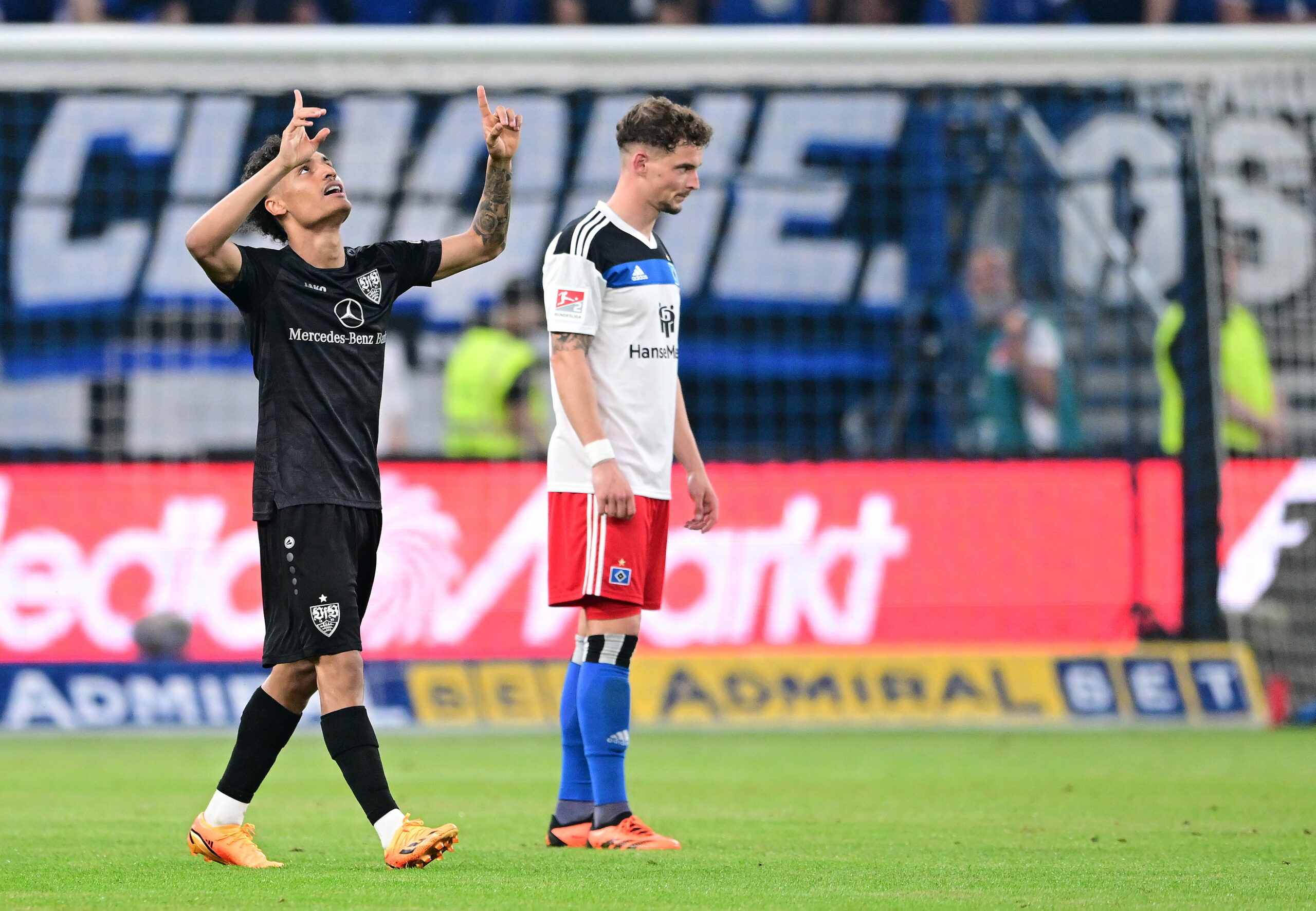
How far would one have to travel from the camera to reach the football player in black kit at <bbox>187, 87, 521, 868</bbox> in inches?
194

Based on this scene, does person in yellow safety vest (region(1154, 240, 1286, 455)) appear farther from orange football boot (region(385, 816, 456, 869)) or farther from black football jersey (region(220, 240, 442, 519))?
orange football boot (region(385, 816, 456, 869))

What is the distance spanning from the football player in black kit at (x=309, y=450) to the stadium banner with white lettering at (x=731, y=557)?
5.46m

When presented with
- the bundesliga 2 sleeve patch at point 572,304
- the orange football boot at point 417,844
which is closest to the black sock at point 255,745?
the orange football boot at point 417,844

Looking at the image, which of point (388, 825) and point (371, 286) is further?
point (371, 286)

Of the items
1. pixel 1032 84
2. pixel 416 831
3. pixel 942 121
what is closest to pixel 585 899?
pixel 416 831

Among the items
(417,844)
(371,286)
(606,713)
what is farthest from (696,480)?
(417,844)

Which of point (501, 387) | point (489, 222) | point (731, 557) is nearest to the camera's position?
point (489, 222)

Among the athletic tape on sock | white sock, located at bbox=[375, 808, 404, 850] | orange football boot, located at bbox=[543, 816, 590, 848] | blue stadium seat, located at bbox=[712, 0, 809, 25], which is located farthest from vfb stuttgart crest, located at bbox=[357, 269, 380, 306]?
blue stadium seat, located at bbox=[712, 0, 809, 25]

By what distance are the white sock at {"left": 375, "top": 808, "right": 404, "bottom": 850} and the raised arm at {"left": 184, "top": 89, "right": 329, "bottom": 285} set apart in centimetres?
141

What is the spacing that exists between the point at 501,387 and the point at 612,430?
6435mm

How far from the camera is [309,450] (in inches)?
199

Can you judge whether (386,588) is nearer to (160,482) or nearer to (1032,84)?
(160,482)

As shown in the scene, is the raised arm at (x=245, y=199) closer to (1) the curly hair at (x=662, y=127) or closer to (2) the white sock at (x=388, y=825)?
(1) the curly hair at (x=662, y=127)

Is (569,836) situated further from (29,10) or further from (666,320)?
(29,10)
